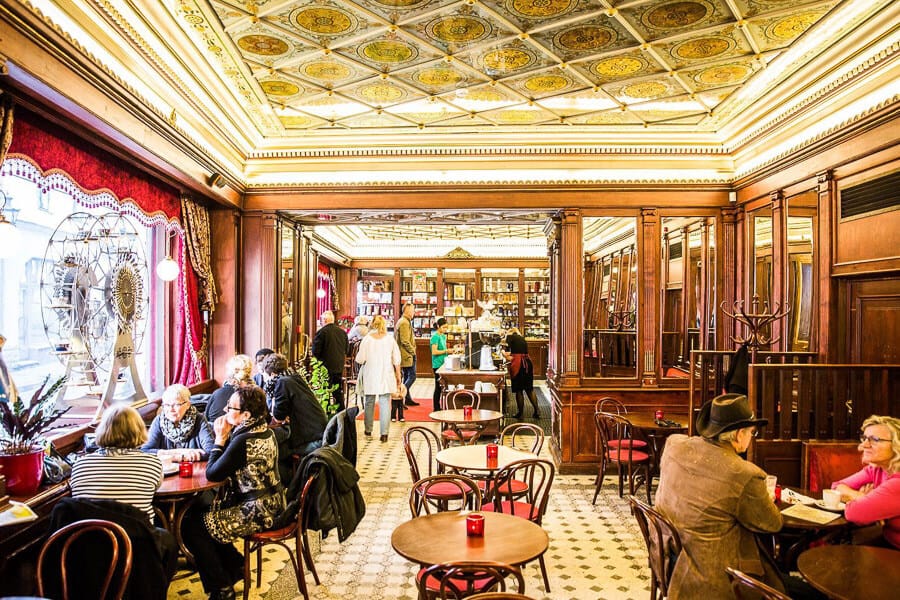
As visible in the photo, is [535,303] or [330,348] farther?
[535,303]

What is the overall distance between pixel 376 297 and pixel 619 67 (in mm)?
12455

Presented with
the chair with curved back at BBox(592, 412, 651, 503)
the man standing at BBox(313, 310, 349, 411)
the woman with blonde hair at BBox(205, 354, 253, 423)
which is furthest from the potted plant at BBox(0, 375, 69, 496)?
the man standing at BBox(313, 310, 349, 411)

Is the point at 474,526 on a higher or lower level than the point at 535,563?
higher

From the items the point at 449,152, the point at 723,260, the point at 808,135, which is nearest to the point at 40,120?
the point at 449,152

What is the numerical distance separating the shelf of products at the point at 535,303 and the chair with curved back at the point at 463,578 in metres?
13.7

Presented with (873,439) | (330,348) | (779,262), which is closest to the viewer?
(873,439)

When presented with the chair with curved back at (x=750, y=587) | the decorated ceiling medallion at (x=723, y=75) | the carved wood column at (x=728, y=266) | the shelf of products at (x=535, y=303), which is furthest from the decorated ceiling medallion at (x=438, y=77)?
the shelf of products at (x=535, y=303)

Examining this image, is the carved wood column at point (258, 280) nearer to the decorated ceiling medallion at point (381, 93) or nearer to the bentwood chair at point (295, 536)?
the decorated ceiling medallion at point (381, 93)

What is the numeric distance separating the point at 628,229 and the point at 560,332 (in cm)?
387

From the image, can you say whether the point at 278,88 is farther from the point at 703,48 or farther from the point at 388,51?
the point at 703,48

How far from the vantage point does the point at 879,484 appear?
327 cm

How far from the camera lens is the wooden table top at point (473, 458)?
13.8 feet

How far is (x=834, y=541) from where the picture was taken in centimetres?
338

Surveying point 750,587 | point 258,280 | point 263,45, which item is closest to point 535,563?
point 750,587
